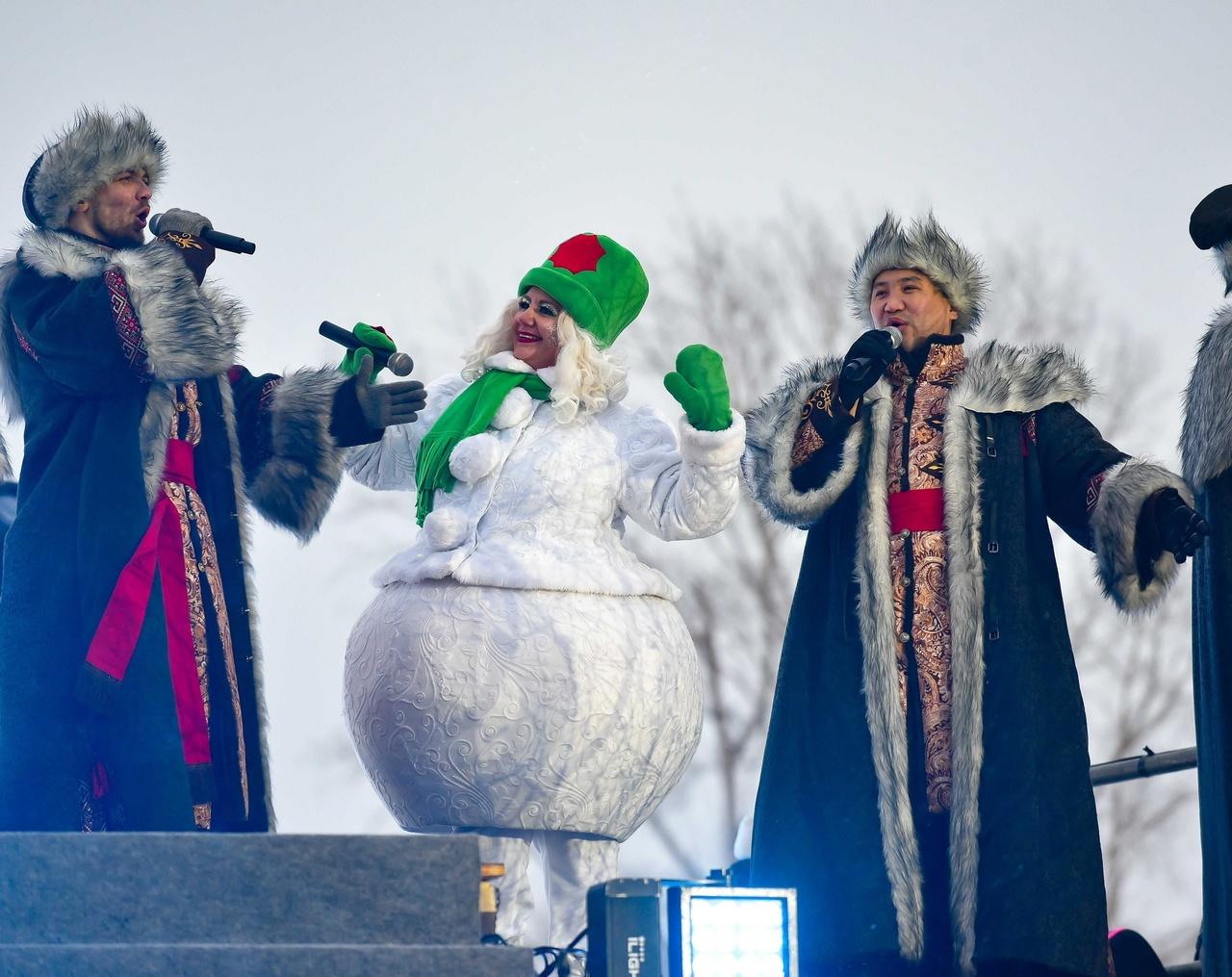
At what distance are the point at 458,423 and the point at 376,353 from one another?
291mm

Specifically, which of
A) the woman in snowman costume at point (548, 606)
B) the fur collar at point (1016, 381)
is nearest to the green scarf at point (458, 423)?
the woman in snowman costume at point (548, 606)

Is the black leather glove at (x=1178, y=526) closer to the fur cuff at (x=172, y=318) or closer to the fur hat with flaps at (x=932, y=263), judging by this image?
the fur hat with flaps at (x=932, y=263)

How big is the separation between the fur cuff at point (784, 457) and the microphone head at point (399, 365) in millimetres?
751

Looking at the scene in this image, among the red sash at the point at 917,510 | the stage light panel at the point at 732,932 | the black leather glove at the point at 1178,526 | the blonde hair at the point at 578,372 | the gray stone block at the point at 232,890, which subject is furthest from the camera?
the blonde hair at the point at 578,372

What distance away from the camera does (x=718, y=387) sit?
3951mm

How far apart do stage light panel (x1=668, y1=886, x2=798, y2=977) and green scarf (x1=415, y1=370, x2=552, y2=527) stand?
1246mm

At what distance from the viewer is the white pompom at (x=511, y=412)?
4188mm

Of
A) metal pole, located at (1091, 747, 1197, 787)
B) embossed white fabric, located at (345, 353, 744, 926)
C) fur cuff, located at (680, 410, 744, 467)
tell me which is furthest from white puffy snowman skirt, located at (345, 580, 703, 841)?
metal pole, located at (1091, 747, 1197, 787)

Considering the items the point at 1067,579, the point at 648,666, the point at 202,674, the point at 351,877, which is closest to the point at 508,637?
the point at 648,666

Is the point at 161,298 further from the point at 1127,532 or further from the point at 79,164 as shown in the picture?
the point at 1127,532

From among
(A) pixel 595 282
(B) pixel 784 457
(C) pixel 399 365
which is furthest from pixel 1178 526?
(C) pixel 399 365

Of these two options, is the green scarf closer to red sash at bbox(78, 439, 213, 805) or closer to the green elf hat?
the green elf hat

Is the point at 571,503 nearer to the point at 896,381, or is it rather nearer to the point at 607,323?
the point at 607,323

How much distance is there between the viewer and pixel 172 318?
4016 millimetres
